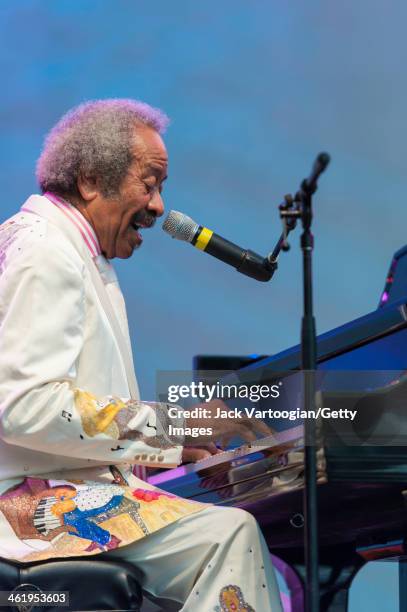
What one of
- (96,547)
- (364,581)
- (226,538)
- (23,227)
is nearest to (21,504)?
(96,547)

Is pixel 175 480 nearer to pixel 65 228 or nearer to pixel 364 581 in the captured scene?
pixel 65 228

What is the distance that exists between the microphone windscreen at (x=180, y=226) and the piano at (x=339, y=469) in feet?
1.46

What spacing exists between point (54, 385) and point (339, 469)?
0.62 metres

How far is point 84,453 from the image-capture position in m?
2.21

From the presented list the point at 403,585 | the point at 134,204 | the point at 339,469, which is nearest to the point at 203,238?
the point at 134,204

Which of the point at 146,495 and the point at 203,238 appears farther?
the point at 203,238

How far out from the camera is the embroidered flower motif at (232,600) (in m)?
2.10

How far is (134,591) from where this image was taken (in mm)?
2125

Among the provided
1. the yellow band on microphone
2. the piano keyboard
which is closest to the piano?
the piano keyboard

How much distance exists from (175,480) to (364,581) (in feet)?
6.41

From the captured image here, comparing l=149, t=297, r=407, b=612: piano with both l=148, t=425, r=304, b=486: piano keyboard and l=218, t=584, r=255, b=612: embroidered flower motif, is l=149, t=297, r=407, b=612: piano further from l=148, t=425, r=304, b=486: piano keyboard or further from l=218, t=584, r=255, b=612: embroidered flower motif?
l=218, t=584, r=255, b=612: embroidered flower motif

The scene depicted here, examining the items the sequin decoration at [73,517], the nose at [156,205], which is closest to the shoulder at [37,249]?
the nose at [156,205]

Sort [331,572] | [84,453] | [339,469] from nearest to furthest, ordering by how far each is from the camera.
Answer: [84,453], [339,469], [331,572]

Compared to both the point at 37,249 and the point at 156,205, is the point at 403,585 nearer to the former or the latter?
the point at 156,205
